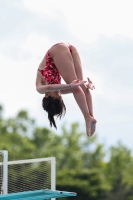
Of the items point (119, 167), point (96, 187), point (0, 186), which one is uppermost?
point (119, 167)

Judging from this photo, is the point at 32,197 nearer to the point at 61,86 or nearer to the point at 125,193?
the point at 61,86

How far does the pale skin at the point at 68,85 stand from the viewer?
6.00 meters

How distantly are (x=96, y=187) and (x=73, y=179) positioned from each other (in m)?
1.30

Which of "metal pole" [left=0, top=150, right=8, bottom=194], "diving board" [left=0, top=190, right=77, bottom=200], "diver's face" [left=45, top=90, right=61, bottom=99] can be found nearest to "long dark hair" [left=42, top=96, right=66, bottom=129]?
"diver's face" [left=45, top=90, right=61, bottom=99]

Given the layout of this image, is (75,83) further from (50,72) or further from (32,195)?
(32,195)

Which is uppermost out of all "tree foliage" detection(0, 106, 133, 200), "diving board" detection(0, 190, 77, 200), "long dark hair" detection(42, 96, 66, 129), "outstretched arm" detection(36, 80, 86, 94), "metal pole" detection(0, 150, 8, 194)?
"tree foliage" detection(0, 106, 133, 200)

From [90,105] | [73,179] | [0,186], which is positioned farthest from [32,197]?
[73,179]

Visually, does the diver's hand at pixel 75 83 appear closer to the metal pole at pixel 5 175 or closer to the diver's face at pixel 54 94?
the diver's face at pixel 54 94

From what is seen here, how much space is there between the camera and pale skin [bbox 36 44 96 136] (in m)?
6.00

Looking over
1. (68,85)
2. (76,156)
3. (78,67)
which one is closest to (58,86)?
(68,85)

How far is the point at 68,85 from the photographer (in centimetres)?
591

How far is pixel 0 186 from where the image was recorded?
8.68 m

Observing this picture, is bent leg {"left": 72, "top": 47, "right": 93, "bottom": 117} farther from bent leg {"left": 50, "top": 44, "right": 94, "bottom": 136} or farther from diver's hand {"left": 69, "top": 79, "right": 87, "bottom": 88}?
diver's hand {"left": 69, "top": 79, "right": 87, "bottom": 88}

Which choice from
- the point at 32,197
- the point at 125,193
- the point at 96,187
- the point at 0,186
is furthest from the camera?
the point at 125,193
